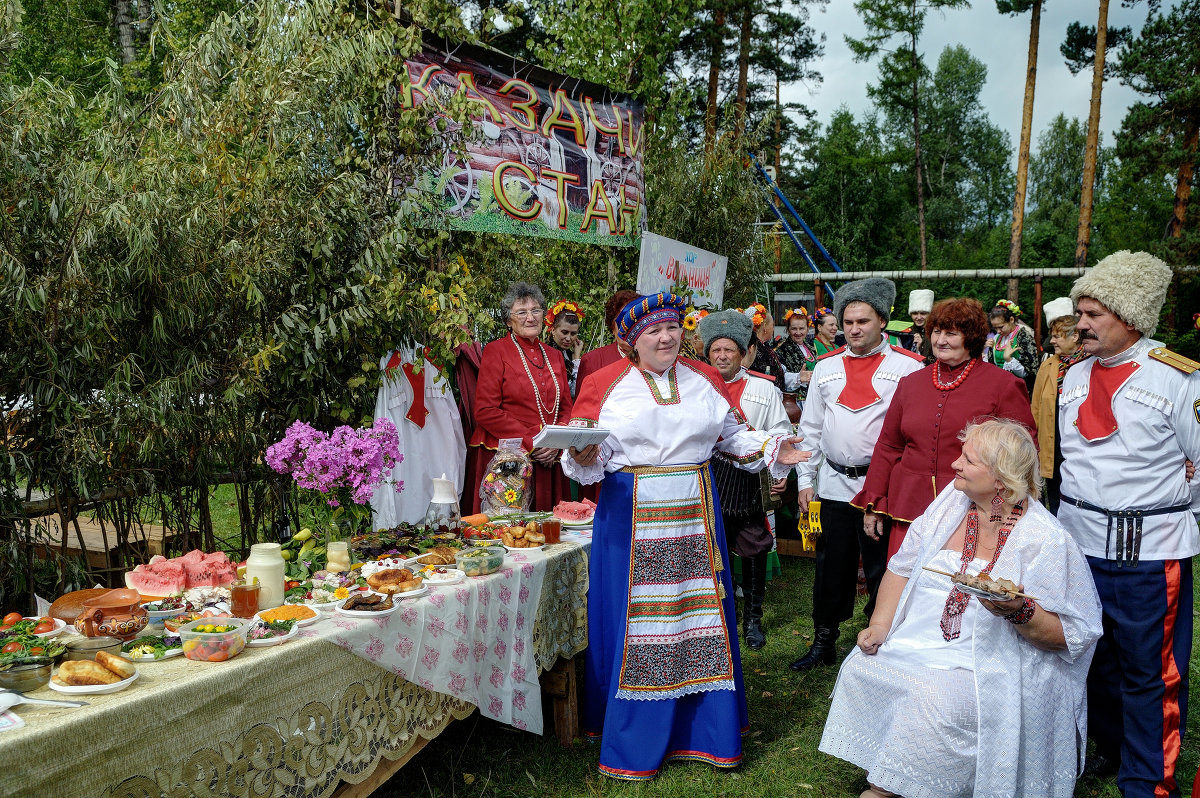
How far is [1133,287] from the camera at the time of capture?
3309 mm

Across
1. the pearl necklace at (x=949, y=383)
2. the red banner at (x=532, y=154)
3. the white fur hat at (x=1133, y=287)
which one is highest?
the red banner at (x=532, y=154)

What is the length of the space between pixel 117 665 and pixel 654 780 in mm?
2192

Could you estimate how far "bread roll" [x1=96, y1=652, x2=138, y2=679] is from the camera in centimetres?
206

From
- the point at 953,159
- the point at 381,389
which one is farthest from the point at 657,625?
the point at 953,159

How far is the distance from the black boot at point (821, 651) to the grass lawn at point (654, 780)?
0.38 meters

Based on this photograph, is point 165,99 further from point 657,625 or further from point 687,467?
point 657,625

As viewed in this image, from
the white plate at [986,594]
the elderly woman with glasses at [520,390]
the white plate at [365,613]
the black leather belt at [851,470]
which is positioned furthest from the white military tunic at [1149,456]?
the elderly woman with glasses at [520,390]

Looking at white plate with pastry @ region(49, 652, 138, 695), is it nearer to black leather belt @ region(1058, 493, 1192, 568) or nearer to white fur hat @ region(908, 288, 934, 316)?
black leather belt @ region(1058, 493, 1192, 568)

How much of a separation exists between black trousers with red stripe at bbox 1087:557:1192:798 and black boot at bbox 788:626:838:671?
5.49ft

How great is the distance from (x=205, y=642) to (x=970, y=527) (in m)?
2.59

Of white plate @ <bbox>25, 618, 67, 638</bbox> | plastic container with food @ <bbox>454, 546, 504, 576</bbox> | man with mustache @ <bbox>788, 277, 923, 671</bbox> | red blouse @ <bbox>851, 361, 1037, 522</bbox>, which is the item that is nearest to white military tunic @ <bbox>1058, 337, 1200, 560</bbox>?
red blouse @ <bbox>851, 361, 1037, 522</bbox>

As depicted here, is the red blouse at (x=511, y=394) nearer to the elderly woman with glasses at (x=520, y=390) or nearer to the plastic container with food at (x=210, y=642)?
the elderly woman with glasses at (x=520, y=390)

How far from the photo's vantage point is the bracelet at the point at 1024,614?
271cm

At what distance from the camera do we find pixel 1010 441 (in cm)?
295
